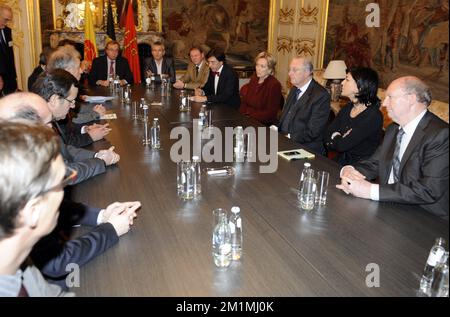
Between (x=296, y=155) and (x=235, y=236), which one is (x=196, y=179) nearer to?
(x=235, y=236)

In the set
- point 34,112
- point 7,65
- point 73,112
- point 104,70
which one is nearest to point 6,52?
point 7,65

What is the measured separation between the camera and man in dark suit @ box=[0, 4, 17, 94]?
685 cm

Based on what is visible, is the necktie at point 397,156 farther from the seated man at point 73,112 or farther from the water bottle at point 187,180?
the seated man at point 73,112

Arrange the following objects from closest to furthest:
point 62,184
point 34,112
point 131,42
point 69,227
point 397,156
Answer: point 62,184, point 69,227, point 34,112, point 397,156, point 131,42

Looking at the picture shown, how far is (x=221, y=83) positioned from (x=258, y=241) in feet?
13.8

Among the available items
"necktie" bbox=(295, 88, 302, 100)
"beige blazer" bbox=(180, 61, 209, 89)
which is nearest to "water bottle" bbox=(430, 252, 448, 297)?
"necktie" bbox=(295, 88, 302, 100)

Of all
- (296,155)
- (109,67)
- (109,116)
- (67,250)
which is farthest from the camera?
(109,67)

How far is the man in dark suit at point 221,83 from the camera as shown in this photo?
5.64 metres

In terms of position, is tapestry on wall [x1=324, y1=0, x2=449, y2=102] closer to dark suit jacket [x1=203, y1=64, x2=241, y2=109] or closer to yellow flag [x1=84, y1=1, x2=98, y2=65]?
dark suit jacket [x1=203, y1=64, x2=241, y2=109]

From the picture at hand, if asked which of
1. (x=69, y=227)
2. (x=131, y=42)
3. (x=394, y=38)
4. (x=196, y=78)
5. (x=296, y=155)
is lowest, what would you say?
(x=69, y=227)

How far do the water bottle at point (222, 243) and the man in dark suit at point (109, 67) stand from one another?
5192 mm

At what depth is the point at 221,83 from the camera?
5832mm
